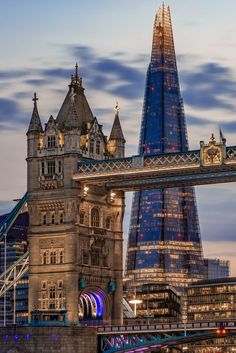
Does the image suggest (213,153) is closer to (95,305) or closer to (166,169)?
(166,169)

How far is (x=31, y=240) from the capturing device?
146 m

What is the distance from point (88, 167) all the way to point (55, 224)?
7566mm

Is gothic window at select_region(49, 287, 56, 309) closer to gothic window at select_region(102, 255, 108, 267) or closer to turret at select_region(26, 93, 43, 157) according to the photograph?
gothic window at select_region(102, 255, 108, 267)

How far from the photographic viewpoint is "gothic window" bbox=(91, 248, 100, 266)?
146500 mm

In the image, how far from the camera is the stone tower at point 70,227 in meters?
143

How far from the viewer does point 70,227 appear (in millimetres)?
143000

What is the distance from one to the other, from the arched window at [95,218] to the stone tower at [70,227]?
0.12 meters

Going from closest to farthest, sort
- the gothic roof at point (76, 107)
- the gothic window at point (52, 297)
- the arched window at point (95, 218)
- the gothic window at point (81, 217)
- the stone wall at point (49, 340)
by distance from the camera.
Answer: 1. the stone wall at point (49, 340)
2. the gothic window at point (52, 297)
3. the gothic window at point (81, 217)
4. the arched window at point (95, 218)
5. the gothic roof at point (76, 107)

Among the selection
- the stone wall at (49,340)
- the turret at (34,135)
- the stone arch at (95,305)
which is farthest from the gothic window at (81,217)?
the stone wall at (49,340)

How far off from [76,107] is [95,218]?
44.5 ft

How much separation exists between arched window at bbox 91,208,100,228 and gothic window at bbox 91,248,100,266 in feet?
9.54

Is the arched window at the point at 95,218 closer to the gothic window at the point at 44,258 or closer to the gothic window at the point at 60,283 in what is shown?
the gothic window at the point at 44,258

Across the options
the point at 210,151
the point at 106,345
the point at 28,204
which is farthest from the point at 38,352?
the point at 210,151

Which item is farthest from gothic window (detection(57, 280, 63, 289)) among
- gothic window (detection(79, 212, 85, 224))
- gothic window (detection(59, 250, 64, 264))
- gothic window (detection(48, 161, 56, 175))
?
gothic window (detection(48, 161, 56, 175))
